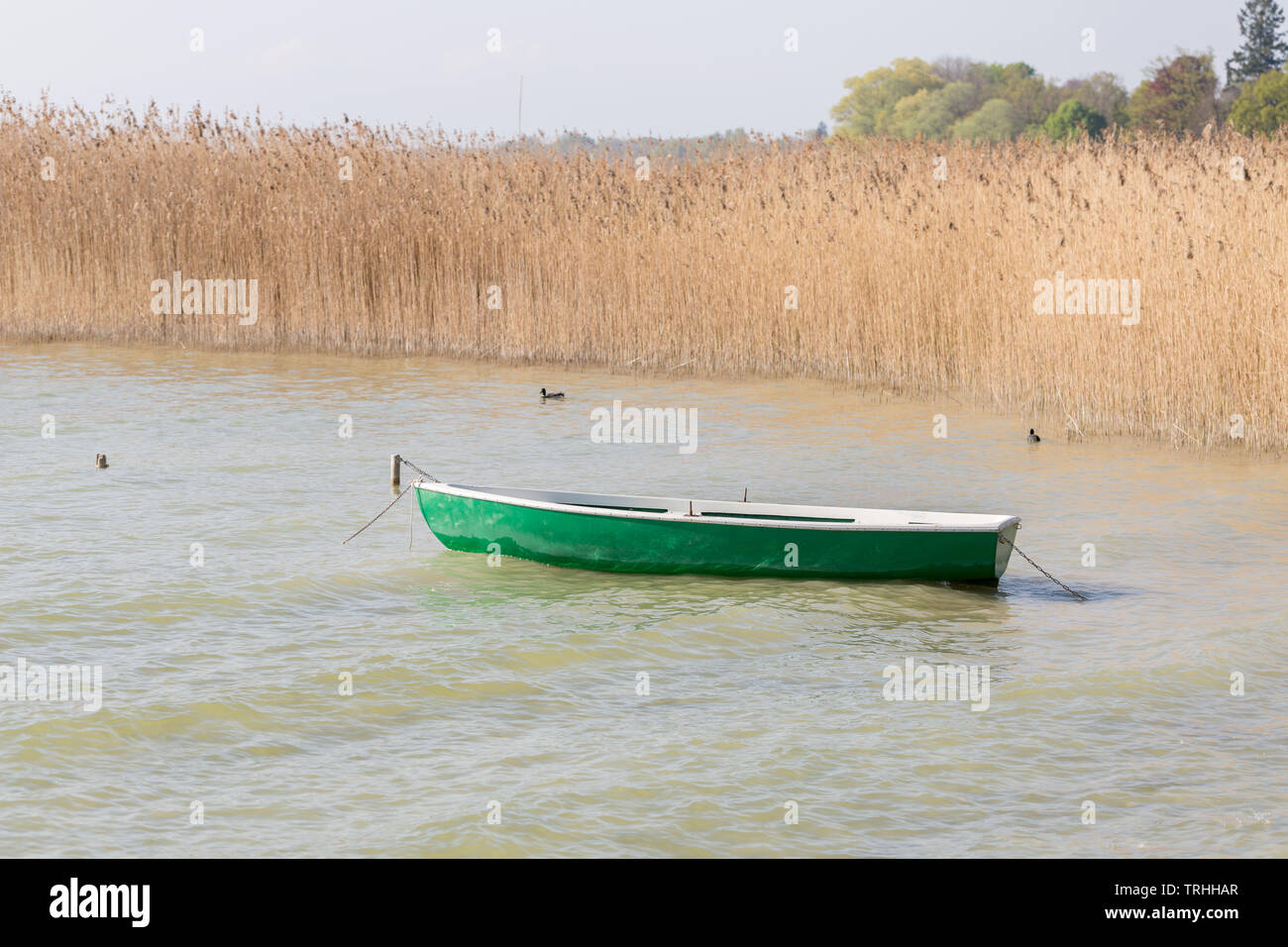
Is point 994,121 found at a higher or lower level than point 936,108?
lower

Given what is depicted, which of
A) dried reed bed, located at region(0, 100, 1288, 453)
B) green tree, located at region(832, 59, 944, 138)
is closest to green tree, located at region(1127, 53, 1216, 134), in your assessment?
green tree, located at region(832, 59, 944, 138)

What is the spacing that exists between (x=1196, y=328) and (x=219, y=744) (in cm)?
913

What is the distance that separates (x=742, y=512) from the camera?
953 cm

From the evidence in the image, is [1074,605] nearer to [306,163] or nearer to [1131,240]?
[1131,240]

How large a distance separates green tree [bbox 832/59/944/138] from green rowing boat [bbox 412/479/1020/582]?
101310mm

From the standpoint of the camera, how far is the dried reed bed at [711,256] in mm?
12938

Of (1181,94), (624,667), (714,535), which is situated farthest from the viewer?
(1181,94)

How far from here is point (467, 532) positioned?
9523 mm

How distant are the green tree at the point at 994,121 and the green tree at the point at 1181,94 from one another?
990cm

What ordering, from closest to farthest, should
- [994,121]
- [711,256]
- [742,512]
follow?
[742,512] → [711,256] → [994,121]

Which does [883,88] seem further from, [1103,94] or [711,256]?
[711,256]

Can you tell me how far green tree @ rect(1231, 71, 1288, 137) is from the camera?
5769 cm

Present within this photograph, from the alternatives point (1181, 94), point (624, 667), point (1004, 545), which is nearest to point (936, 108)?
point (1181, 94)

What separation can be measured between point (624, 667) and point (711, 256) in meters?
10.1
